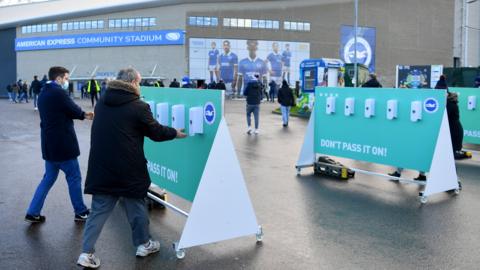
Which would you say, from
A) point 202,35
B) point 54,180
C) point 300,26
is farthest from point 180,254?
point 300,26

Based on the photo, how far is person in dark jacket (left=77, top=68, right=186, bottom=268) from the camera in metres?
4.58

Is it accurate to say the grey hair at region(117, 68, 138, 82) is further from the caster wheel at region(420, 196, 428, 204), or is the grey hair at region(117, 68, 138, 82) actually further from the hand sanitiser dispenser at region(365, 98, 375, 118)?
the hand sanitiser dispenser at region(365, 98, 375, 118)

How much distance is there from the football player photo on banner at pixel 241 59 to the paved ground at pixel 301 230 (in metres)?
37.5

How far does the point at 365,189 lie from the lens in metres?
8.25

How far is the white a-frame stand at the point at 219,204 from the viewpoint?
5.07 m

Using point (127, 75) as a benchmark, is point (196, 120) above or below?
below

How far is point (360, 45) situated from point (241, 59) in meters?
13.5

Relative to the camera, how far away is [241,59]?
4728cm

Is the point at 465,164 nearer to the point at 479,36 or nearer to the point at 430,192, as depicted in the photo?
the point at 430,192

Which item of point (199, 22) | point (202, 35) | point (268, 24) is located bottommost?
point (202, 35)

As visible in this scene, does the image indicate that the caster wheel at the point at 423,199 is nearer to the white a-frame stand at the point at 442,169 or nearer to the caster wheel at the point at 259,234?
the white a-frame stand at the point at 442,169

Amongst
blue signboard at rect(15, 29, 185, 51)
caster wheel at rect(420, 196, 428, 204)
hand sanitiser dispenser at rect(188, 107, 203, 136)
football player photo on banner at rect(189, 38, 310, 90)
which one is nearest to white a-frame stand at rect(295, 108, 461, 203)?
caster wheel at rect(420, 196, 428, 204)

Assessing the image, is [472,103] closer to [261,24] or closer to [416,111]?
[416,111]

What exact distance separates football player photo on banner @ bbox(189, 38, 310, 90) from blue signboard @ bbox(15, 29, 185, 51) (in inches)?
80.1
